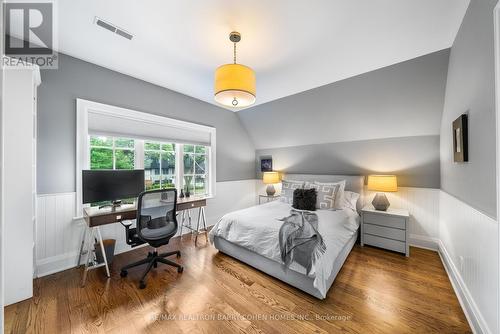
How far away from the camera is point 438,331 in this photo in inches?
59.6

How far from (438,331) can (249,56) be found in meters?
3.08

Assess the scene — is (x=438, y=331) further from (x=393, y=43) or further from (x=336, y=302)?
(x=393, y=43)

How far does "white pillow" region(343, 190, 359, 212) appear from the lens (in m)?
3.27

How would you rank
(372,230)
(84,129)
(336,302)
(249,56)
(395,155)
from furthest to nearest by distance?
(395,155) → (372,230) → (84,129) → (249,56) → (336,302)

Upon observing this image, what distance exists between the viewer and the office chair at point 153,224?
2145 mm

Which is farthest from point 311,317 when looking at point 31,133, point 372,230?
point 31,133

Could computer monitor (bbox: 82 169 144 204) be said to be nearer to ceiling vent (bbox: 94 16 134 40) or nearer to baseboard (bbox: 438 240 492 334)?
ceiling vent (bbox: 94 16 134 40)

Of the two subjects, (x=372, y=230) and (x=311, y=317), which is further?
(x=372, y=230)

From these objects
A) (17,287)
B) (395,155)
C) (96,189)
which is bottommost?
(17,287)

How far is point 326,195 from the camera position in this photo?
10.6 feet

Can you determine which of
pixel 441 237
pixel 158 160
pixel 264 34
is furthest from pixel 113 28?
pixel 441 237

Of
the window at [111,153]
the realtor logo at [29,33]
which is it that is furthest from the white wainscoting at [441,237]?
the realtor logo at [29,33]

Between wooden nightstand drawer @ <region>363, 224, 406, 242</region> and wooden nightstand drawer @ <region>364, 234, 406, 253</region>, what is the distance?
0.05m

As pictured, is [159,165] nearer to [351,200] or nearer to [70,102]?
[70,102]
